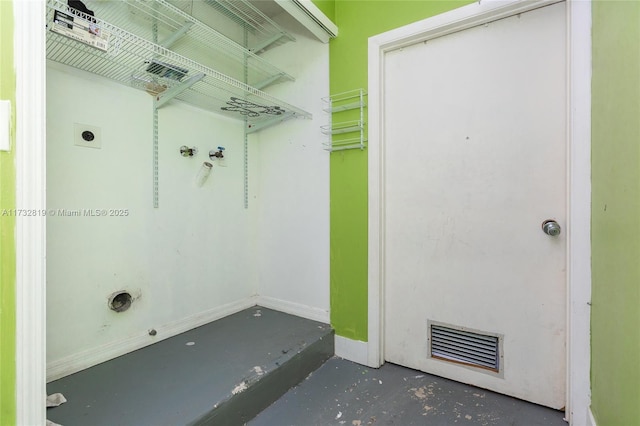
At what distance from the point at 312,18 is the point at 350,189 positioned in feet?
3.27

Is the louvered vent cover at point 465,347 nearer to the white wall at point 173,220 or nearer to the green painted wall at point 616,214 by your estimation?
the green painted wall at point 616,214

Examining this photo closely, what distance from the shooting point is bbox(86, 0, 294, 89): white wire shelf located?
1.43m

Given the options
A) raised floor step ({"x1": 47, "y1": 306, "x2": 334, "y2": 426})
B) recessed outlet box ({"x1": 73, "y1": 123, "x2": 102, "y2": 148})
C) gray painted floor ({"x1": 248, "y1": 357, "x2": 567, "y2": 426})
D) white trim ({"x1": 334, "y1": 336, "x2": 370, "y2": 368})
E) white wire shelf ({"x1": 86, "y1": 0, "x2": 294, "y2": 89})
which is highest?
white wire shelf ({"x1": 86, "y1": 0, "x2": 294, "y2": 89})

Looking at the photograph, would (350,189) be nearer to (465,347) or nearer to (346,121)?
(346,121)

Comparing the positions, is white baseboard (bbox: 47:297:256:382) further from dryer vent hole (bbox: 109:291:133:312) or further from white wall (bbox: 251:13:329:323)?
white wall (bbox: 251:13:329:323)

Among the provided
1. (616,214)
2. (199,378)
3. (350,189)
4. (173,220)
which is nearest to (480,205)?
(616,214)

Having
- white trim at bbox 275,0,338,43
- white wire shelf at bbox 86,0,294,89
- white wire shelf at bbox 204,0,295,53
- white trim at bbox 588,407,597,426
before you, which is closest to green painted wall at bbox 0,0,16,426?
white wire shelf at bbox 86,0,294,89

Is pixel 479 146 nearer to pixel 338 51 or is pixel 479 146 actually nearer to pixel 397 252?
pixel 397 252

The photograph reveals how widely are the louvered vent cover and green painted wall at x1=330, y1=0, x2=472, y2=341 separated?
406 mm

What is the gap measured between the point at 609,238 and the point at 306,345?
1396 millimetres

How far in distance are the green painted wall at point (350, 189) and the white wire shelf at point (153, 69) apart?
0.40 meters

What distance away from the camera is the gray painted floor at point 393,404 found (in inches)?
49.8

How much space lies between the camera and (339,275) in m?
1.83

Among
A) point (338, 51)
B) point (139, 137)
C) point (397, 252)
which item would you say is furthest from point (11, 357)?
point (338, 51)
